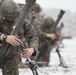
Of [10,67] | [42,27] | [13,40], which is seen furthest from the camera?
[42,27]

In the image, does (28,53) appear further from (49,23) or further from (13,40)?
(49,23)

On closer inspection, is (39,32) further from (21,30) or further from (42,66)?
(21,30)

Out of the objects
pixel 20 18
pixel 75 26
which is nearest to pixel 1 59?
pixel 20 18

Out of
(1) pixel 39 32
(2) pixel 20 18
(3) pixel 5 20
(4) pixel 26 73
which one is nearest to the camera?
(2) pixel 20 18

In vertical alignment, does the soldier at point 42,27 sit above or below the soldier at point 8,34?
below

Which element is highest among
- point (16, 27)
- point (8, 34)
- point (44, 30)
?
point (16, 27)

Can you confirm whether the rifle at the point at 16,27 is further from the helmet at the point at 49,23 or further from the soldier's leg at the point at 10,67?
the helmet at the point at 49,23

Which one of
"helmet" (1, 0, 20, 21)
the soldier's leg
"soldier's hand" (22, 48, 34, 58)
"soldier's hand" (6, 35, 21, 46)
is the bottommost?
the soldier's leg

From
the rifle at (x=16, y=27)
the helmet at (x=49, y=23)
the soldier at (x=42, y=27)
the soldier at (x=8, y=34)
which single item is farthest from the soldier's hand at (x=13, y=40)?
the helmet at (x=49, y=23)

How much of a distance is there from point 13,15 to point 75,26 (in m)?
141

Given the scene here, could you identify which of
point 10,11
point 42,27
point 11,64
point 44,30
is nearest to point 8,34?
point 10,11

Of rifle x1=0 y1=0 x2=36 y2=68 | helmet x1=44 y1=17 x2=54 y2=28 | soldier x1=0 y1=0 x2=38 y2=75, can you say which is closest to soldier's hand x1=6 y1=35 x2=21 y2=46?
rifle x1=0 y1=0 x2=36 y2=68

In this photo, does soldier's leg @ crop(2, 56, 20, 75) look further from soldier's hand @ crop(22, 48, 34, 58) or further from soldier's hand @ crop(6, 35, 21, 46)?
soldier's hand @ crop(6, 35, 21, 46)

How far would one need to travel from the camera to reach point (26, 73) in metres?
12.8
